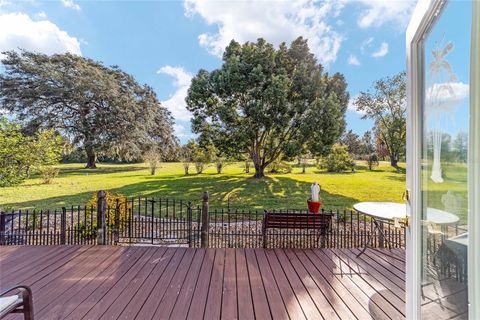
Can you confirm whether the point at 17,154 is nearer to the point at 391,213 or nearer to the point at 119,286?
the point at 119,286

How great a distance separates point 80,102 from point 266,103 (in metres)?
13.1

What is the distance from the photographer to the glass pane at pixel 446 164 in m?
0.97

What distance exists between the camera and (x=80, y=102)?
14438mm

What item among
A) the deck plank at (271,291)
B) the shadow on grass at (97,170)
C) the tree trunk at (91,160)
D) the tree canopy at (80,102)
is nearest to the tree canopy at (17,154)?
the deck plank at (271,291)

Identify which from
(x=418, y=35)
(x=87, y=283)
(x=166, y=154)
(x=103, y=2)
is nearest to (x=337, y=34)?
(x=103, y=2)

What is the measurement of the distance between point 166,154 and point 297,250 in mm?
15175

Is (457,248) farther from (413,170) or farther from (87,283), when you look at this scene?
(87,283)

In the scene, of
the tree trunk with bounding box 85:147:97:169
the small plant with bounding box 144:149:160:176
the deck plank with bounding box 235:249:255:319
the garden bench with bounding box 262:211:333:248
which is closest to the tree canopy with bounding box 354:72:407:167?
the garden bench with bounding box 262:211:333:248

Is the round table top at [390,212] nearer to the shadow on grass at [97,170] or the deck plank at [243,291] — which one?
the deck plank at [243,291]

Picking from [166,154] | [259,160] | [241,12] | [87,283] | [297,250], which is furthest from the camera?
[166,154]

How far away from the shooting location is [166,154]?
664 inches

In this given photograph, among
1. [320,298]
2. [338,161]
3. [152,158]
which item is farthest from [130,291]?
[152,158]

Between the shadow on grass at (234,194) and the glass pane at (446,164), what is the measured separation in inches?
230

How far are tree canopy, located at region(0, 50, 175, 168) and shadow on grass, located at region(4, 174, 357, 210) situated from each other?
5879 mm
